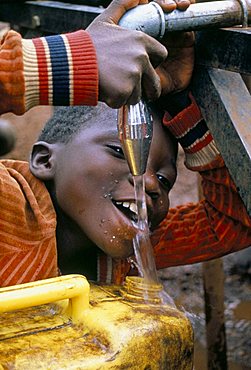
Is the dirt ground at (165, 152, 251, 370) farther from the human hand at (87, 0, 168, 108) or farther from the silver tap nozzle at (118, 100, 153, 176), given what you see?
the human hand at (87, 0, 168, 108)

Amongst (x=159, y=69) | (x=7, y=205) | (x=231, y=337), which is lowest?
(x=231, y=337)

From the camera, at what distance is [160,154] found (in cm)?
245

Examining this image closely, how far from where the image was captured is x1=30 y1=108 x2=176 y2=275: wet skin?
2.37 metres

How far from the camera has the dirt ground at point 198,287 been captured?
3.70 m

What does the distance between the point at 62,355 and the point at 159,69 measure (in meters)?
0.80

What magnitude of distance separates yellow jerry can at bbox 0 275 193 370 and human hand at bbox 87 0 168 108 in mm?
383

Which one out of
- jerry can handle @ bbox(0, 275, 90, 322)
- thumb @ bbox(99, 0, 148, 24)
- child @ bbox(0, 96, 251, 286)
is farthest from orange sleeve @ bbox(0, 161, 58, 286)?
thumb @ bbox(99, 0, 148, 24)

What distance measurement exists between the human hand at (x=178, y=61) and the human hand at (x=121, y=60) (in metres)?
0.20

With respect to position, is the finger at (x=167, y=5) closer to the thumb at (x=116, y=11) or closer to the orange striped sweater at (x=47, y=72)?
the thumb at (x=116, y=11)

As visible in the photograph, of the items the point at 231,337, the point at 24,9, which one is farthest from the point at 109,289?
the point at 231,337

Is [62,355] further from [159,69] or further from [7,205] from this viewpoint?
[159,69]

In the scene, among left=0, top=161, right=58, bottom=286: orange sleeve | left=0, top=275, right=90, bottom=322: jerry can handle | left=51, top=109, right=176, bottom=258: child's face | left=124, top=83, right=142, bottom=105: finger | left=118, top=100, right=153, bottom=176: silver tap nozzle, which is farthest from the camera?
left=51, top=109, right=176, bottom=258: child's face

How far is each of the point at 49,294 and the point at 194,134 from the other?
791 mm

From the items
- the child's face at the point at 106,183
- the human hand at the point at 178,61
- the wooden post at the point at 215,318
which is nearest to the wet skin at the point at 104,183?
the child's face at the point at 106,183
